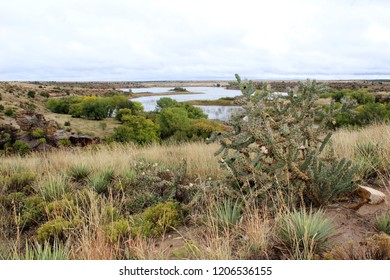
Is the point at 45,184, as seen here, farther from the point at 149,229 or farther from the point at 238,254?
the point at 238,254

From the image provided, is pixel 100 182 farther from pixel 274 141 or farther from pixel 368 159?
pixel 368 159

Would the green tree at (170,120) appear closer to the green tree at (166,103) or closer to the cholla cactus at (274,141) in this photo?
the green tree at (166,103)

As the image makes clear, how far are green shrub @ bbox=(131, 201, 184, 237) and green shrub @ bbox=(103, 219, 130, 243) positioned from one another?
114mm

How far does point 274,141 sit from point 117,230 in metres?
2.23

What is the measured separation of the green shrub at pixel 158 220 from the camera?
4227 millimetres

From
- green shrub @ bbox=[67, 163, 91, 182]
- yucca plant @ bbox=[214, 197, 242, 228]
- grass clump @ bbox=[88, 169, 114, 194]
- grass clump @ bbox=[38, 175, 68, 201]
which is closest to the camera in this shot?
yucca plant @ bbox=[214, 197, 242, 228]

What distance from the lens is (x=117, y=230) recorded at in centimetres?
412

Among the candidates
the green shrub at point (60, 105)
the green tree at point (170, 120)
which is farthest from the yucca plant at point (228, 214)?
the green shrub at point (60, 105)

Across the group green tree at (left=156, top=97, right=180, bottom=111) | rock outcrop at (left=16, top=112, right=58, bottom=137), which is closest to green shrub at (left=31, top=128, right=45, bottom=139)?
rock outcrop at (left=16, top=112, right=58, bottom=137)

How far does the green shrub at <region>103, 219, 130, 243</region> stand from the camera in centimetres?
395

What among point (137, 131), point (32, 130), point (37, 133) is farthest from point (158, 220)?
point (137, 131)

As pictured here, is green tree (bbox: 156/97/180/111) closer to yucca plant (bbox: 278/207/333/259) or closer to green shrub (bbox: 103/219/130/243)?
green shrub (bbox: 103/219/130/243)

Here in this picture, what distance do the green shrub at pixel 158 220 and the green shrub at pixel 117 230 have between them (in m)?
0.11

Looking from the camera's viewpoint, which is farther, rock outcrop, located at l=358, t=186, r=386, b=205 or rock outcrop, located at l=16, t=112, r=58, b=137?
rock outcrop, located at l=16, t=112, r=58, b=137
